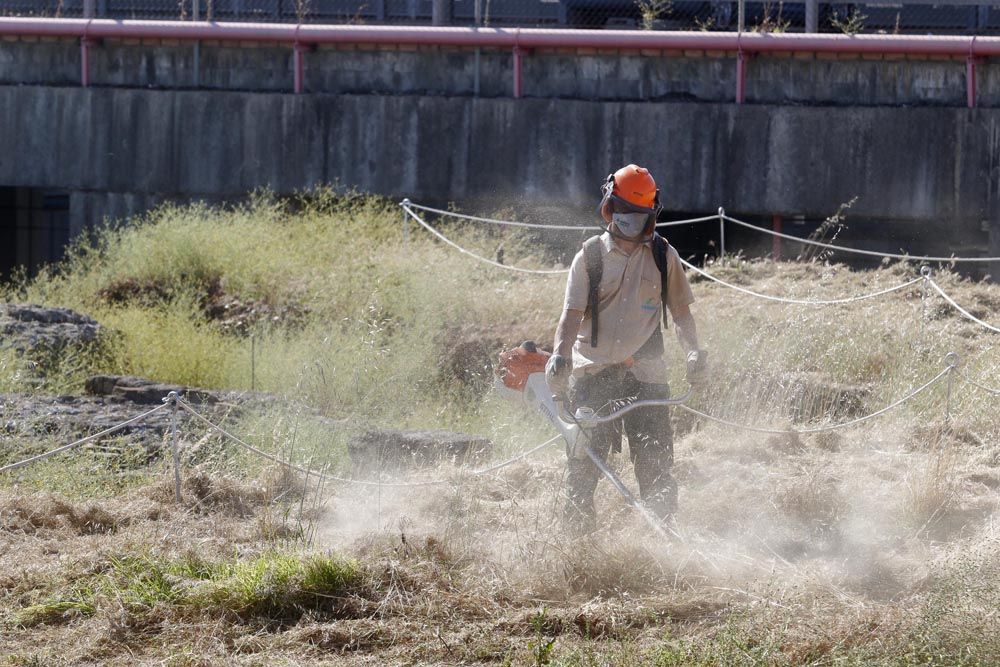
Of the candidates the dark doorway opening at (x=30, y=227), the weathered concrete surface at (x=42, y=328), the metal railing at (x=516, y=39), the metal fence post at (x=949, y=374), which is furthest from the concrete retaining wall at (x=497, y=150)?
the metal fence post at (x=949, y=374)

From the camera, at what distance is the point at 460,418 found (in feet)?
29.6

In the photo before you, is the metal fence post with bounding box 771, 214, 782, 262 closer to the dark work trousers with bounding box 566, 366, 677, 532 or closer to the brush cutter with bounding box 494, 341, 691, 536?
the brush cutter with bounding box 494, 341, 691, 536

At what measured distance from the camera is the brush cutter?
18.3 feet

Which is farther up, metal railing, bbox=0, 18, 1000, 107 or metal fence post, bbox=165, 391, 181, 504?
metal railing, bbox=0, 18, 1000, 107

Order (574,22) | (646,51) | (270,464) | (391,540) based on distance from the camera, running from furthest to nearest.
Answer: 1. (574,22)
2. (646,51)
3. (270,464)
4. (391,540)

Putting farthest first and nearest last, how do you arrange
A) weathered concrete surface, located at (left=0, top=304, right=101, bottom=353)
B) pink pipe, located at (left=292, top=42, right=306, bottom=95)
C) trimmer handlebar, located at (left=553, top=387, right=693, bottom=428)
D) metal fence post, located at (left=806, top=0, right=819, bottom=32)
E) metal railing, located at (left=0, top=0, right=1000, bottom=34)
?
metal railing, located at (left=0, top=0, right=1000, bottom=34), pink pipe, located at (left=292, top=42, right=306, bottom=95), metal fence post, located at (left=806, top=0, right=819, bottom=32), weathered concrete surface, located at (left=0, top=304, right=101, bottom=353), trimmer handlebar, located at (left=553, top=387, right=693, bottom=428)

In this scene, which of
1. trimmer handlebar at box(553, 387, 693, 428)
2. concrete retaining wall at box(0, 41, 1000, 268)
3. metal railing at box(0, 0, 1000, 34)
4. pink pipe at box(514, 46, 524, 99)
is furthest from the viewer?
metal railing at box(0, 0, 1000, 34)

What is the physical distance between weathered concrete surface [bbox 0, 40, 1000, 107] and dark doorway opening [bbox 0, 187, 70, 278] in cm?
449

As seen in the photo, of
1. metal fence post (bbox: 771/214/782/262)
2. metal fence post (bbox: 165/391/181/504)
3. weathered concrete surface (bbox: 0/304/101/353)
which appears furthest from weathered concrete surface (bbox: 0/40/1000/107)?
metal fence post (bbox: 165/391/181/504)

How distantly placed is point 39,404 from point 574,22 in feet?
32.7

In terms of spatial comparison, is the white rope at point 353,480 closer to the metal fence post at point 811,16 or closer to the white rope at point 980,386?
the white rope at point 980,386

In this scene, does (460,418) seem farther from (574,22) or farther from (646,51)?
(574,22)

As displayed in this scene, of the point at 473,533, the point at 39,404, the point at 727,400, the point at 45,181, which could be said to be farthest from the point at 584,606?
the point at 45,181

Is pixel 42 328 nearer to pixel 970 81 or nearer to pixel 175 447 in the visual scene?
pixel 175 447
